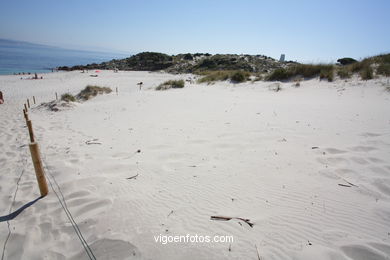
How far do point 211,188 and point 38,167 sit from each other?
2.66 meters

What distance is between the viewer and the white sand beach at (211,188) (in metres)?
2.21

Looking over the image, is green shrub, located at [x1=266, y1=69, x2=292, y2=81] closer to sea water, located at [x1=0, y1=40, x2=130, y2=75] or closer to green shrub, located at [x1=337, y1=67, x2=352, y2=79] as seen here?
green shrub, located at [x1=337, y1=67, x2=352, y2=79]

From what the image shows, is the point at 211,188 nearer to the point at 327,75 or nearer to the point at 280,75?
the point at 327,75

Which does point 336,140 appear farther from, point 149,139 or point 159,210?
point 149,139

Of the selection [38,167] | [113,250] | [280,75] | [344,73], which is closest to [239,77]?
[280,75]

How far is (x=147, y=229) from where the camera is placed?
2461mm

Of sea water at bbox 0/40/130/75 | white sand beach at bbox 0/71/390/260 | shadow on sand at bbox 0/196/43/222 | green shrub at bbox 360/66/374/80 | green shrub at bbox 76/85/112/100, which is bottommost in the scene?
shadow on sand at bbox 0/196/43/222

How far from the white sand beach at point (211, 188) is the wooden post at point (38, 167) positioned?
0.16m

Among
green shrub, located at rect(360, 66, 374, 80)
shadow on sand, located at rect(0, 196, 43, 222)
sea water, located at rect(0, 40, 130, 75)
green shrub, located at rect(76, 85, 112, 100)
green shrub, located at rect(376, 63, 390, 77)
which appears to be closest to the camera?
shadow on sand, located at rect(0, 196, 43, 222)

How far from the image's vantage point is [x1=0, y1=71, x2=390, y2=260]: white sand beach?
Answer: 87.0 inches

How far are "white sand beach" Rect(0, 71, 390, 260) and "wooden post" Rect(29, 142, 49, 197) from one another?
16cm

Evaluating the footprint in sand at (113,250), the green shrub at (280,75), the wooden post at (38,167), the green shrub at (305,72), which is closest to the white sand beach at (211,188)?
the footprint in sand at (113,250)

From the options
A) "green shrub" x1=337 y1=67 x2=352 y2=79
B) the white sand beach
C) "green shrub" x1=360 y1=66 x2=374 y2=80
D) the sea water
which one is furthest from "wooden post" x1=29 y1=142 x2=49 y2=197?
the sea water

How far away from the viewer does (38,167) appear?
2908mm
